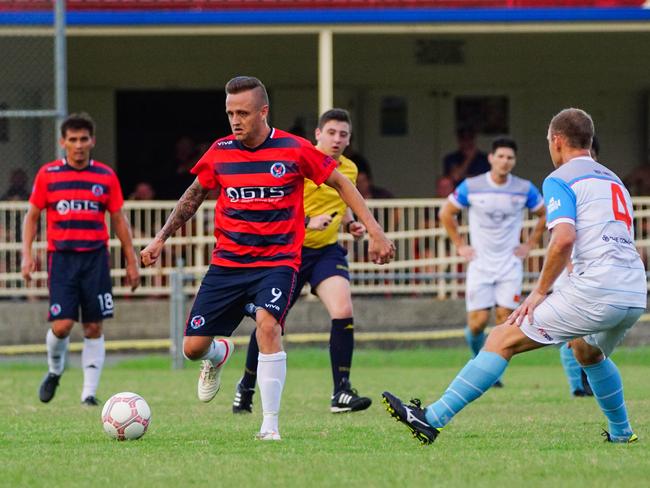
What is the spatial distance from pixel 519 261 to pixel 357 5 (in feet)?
20.8

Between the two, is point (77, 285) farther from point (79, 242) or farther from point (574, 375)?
point (574, 375)

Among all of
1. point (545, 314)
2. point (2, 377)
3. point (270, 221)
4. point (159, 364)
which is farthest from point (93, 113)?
point (545, 314)

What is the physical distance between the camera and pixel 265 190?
826 cm

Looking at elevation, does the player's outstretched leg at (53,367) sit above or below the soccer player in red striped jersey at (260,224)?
below

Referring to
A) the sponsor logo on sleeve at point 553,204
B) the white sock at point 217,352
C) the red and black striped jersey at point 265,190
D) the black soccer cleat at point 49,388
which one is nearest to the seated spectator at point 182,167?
the black soccer cleat at point 49,388

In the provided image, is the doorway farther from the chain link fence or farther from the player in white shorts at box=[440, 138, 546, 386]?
the player in white shorts at box=[440, 138, 546, 386]

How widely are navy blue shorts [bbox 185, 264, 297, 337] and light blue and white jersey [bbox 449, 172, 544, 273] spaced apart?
5537 millimetres

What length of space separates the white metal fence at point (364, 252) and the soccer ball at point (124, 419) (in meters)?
9.13

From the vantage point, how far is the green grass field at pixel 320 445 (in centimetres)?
642

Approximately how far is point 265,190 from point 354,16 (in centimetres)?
1035

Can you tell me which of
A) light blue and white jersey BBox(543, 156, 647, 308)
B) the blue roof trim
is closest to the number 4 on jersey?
light blue and white jersey BBox(543, 156, 647, 308)

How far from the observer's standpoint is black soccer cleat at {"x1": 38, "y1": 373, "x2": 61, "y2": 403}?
38.1ft

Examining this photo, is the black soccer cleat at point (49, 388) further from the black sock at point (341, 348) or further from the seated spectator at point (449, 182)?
the seated spectator at point (449, 182)

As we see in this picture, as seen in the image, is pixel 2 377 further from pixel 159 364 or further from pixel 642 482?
pixel 642 482
